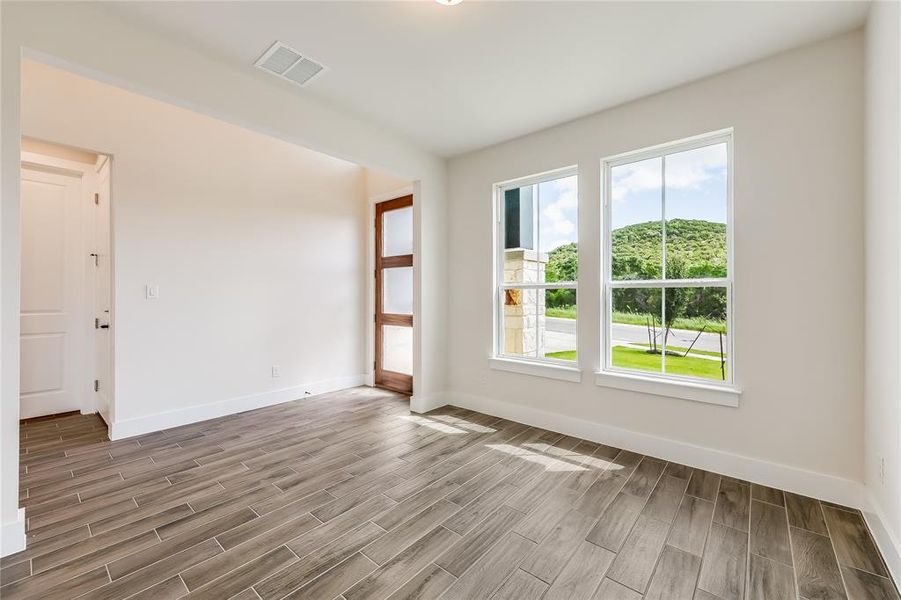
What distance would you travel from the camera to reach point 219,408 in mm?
3871

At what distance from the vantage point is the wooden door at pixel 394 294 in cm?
486

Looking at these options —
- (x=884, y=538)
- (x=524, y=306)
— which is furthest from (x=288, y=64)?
(x=884, y=538)

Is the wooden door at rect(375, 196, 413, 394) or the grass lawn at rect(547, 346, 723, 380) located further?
the wooden door at rect(375, 196, 413, 394)

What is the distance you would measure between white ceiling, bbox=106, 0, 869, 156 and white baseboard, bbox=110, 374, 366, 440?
3.09m

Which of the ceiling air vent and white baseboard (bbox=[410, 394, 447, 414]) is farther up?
the ceiling air vent

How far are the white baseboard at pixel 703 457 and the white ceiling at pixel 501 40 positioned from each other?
8.86 ft

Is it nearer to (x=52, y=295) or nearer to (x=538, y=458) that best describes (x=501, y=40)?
(x=538, y=458)

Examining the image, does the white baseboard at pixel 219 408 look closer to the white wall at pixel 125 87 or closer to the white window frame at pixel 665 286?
the white wall at pixel 125 87

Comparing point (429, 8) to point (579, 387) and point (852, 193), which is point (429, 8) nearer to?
point (852, 193)

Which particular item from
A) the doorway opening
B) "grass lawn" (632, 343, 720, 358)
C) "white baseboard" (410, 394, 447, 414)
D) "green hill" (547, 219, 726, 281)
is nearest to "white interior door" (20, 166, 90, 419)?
the doorway opening

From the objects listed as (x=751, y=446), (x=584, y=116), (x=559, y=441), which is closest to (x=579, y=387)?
(x=559, y=441)

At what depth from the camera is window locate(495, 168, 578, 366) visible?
3.56 metres

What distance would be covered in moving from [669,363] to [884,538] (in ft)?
4.48

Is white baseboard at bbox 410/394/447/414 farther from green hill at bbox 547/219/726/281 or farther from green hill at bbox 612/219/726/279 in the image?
green hill at bbox 612/219/726/279
